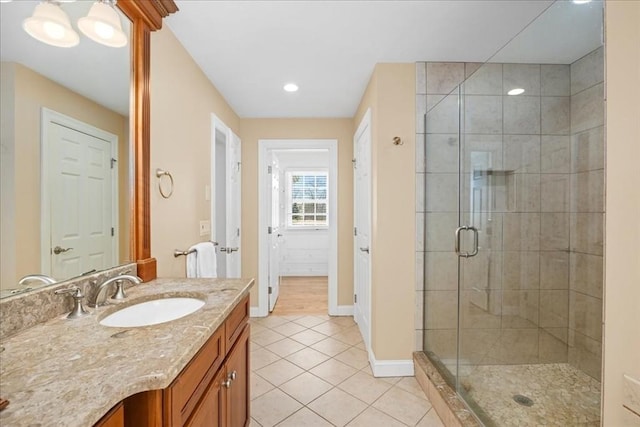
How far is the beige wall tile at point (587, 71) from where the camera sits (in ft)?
3.87

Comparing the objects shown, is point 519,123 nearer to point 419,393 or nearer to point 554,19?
point 554,19

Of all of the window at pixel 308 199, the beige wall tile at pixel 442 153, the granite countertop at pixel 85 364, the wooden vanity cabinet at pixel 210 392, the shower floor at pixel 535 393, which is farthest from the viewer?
the window at pixel 308 199

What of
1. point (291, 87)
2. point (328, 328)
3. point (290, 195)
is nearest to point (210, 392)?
point (328, 328)

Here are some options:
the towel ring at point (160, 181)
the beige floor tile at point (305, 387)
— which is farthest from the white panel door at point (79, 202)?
the beige floor tile at point (305, 387)

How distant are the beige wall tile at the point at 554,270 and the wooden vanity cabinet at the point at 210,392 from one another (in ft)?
5.64

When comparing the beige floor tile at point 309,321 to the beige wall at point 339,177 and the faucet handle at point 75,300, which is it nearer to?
the beige wall at point 339,177

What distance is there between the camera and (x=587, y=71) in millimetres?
1349

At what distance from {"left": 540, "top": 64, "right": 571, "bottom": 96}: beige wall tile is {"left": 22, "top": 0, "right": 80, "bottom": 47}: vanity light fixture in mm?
2198

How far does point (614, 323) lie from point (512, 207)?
3.22 ft

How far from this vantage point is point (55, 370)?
24.5 inches

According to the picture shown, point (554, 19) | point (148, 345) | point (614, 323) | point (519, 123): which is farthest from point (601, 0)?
point (148, 345)

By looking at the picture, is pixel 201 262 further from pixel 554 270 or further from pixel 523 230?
pixel 554 270

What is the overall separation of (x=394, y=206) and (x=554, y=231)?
3.07 feet

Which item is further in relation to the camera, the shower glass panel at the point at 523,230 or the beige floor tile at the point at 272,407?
the beige floor tile at the point at 272,407
